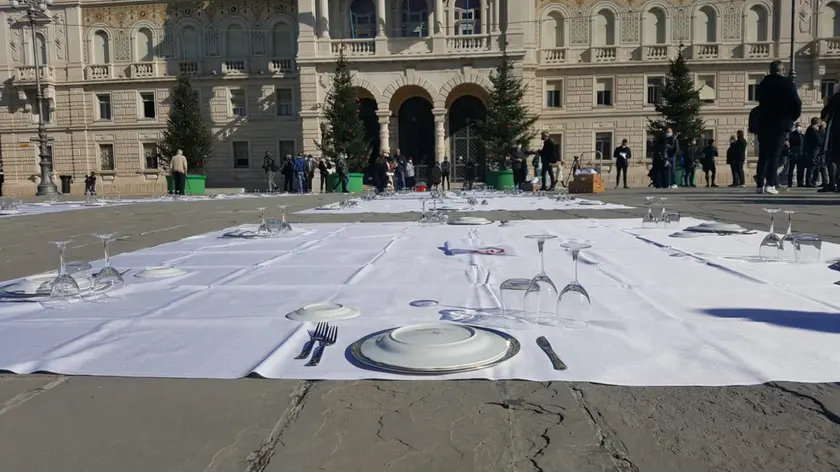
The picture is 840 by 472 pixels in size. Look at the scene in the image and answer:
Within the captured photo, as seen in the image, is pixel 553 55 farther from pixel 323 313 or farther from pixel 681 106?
pixel 323 313

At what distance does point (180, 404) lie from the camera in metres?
1.85

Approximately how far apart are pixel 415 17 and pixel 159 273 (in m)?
33.6

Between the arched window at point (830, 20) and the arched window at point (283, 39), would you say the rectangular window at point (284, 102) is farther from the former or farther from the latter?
the arched window at point (830, 20)

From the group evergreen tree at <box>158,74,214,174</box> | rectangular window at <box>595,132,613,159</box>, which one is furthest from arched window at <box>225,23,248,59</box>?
rectangular window at <box>595,132,613,159</box>

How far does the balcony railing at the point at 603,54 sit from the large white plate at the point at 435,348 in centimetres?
3506

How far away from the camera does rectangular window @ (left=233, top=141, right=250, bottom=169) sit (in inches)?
1449

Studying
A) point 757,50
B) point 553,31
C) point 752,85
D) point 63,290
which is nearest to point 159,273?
point 63,290

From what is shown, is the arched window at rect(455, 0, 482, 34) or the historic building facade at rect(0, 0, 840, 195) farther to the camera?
the arched window at rect(455, 0, 482, 34)

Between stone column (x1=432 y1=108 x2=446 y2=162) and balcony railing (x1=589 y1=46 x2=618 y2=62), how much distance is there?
894 cm

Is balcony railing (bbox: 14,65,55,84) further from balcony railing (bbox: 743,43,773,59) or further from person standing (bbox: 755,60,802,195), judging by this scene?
balcony railing (bbox: 743,43,773,59)

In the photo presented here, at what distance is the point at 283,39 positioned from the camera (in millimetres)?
36375

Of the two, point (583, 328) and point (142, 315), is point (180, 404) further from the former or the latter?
point (583, 328)

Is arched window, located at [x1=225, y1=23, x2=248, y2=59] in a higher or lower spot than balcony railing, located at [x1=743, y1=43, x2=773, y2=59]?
higher

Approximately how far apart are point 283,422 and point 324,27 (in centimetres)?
3399
